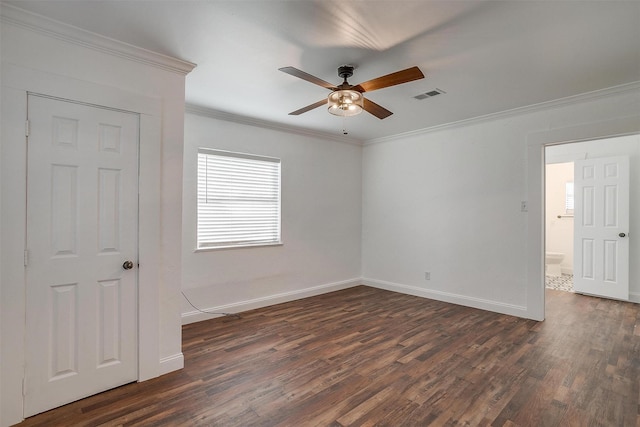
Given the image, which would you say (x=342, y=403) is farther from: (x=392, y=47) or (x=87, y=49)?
(x=87, y=49)

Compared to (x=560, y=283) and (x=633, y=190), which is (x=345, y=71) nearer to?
(x=633, y=190)

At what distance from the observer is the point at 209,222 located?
411 cm

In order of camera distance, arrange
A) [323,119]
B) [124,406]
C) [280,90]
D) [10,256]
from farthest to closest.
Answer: [323,119] < [280,90] < [124,406] < [10,256]

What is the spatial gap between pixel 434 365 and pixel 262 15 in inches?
123

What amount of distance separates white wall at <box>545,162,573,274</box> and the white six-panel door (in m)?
7.96

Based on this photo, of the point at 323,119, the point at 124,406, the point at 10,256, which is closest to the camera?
the point at 10,256

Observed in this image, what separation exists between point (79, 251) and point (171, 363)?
3.90 feet

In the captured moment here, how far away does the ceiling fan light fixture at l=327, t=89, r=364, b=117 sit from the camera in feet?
8.41

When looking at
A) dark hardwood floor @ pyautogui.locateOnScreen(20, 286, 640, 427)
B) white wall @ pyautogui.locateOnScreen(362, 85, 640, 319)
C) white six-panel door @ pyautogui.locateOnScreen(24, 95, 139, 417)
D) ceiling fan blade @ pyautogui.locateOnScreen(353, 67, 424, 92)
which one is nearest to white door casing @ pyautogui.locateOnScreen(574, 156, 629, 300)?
white wall @ pyautogui.locateOnScreen(362, 85, 640, 319)

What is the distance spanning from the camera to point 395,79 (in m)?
2.30

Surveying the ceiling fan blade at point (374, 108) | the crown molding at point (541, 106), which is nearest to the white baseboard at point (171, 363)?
the ceiling fan blade at point (374, 108)

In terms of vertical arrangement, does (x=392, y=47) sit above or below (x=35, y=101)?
above

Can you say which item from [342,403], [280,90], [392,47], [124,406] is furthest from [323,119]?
[124,406]

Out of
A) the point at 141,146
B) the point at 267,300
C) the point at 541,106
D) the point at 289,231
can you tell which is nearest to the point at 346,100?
the point at 141,146
